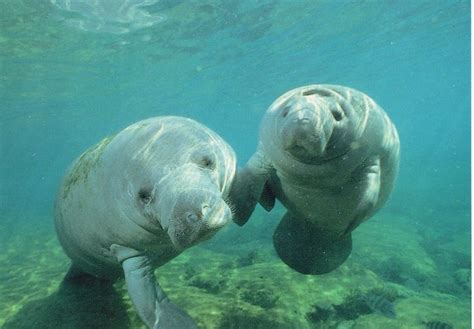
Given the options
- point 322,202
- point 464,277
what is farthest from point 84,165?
point 464,277

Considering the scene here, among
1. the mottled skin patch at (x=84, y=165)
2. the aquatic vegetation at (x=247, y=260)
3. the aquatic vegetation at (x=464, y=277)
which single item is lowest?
the aquatic vegetation at (x=464, y=277)

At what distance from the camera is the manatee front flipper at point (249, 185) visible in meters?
3.84

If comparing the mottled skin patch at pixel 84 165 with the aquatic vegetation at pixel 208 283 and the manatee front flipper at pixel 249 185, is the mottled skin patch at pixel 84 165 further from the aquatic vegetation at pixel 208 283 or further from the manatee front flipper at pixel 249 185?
the aquatic vegetation at pixel 208 283

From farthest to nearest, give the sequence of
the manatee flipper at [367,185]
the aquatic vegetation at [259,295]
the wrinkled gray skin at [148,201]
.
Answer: the aquatic vegetation at [259,295] → the manatee flipper at [367,185] → the wrinkled gray skin at [148,201]

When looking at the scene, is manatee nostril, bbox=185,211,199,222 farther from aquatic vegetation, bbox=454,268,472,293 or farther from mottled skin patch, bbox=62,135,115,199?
aquatic vegetation, bbox=454,268,472,293

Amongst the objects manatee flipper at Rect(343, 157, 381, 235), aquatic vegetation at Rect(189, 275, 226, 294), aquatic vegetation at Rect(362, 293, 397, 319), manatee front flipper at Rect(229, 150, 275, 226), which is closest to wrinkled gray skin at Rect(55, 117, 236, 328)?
manatee front flipper at Rect(229, 150, 275, 226)

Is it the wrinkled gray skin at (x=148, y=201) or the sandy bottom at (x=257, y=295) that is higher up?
the wrinkled gray skin at (x=148, y=201)

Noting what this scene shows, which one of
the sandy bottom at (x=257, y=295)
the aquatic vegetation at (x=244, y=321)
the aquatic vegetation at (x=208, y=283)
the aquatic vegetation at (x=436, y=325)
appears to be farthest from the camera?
the aquatic vegetation at (x=208, y=283)

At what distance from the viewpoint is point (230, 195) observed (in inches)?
146

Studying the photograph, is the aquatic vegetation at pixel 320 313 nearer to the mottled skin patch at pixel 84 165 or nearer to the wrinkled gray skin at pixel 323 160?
the wrinkled gray skin at pixel 323 160

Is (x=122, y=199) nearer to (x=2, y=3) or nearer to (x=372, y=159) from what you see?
(x=372, y=159)

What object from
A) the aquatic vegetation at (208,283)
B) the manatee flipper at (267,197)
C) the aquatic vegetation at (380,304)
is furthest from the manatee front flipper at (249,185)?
the aquatic vegetation at (380,304)

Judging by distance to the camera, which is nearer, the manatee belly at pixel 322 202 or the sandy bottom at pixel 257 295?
the manatee belly at pixel 322 202

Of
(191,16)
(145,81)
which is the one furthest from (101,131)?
(191,16)
